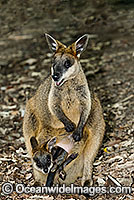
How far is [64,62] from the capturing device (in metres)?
5.35

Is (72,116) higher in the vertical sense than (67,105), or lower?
lower

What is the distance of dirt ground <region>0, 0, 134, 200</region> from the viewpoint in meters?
6.25

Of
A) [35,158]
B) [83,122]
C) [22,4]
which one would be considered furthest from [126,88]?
[22,4]

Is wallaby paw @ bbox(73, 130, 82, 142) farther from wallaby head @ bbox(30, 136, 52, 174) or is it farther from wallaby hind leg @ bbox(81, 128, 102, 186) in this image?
wallaby head @ bbox(30, 136, 52, 174)

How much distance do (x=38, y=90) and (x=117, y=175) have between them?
174 centimetres

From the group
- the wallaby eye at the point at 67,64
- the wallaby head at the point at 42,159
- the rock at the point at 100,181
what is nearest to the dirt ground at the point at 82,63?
the rock at the point at 100,181

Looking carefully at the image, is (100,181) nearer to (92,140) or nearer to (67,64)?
(92,140)

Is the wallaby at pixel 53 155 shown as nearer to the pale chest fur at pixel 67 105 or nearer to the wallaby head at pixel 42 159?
the wallaby head at pixel 42 159

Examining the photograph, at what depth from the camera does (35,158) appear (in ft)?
17.0


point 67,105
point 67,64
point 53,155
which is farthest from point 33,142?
point 67,64

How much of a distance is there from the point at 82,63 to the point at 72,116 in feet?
14.3

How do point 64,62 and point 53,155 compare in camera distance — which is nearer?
point 64,62

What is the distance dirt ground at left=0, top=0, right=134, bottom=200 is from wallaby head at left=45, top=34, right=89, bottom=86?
162 centimetres

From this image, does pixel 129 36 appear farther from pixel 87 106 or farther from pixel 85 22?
pixel 87 106
